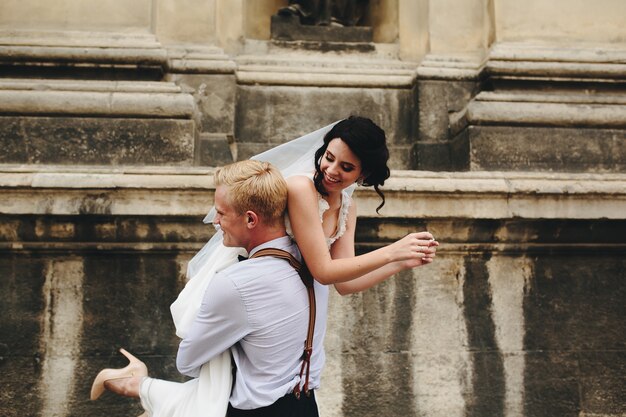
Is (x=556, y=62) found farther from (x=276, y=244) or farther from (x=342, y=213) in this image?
(x=276, y=244)

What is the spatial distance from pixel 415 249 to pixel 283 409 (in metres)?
0.73

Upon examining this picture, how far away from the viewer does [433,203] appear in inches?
171

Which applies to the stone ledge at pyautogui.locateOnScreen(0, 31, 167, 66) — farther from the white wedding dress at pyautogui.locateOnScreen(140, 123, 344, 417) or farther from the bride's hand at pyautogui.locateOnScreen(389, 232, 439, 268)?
the bride's hand at pyautogui.locateOnScreen(389, 232, 439, 268)

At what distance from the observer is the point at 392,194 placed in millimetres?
4320

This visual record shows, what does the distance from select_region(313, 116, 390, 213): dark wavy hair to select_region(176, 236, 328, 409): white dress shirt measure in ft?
1.57

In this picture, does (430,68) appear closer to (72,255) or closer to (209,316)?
(72,255)

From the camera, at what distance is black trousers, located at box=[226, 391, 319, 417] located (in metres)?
2.47

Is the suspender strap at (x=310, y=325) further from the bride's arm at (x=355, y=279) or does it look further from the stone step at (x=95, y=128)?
the stone step at (x=95, y=128)

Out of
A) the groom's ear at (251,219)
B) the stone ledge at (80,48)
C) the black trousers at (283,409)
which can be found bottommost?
the black trousers at (283,409)

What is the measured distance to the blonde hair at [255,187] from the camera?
8.11ft

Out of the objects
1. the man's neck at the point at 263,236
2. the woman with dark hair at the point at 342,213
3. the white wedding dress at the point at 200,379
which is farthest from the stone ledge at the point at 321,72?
the man's neck at the point at 263,236

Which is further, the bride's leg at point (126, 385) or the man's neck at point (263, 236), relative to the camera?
the bride's leg at point (126, 385)

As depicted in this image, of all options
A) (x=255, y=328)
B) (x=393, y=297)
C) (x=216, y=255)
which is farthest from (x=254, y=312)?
(x=393, y=297)

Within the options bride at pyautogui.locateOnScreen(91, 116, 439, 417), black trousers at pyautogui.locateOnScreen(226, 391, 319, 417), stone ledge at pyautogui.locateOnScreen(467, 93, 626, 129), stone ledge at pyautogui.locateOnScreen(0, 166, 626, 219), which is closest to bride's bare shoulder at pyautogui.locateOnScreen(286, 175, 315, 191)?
bride at pyautogui.locateOnScreen(91, 116, 439, 417)
